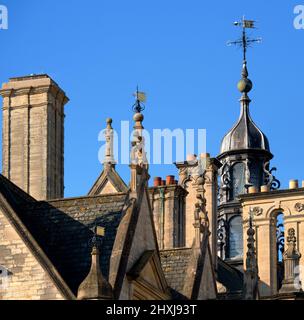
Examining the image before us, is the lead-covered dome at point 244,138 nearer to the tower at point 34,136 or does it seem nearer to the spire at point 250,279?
the spire at point 250,279

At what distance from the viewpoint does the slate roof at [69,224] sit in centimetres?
5038

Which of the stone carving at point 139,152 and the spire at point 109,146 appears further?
the spire at point 109,146

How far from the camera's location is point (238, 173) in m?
86.3

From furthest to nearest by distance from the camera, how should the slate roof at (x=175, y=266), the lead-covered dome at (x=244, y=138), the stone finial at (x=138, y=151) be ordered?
the lead-covered dome at (x=244, y=138) → the slate roof at (x=175, y=266) → the stone finial at (x=138, y=151)

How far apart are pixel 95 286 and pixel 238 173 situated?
130 feet

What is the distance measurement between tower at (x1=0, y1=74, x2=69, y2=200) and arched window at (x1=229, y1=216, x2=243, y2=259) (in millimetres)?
25075

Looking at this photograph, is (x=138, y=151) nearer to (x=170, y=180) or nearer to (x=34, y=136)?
(x=34, y=136)

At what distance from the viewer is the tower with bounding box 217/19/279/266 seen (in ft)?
277

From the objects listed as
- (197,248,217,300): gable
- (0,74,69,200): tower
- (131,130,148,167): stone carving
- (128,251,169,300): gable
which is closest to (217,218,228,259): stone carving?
(0,74,69,200): tower

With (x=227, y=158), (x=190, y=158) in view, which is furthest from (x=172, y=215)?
(x=227, y=158)

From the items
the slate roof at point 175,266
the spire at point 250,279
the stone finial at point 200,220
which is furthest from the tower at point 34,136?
the spire at point 250,279
